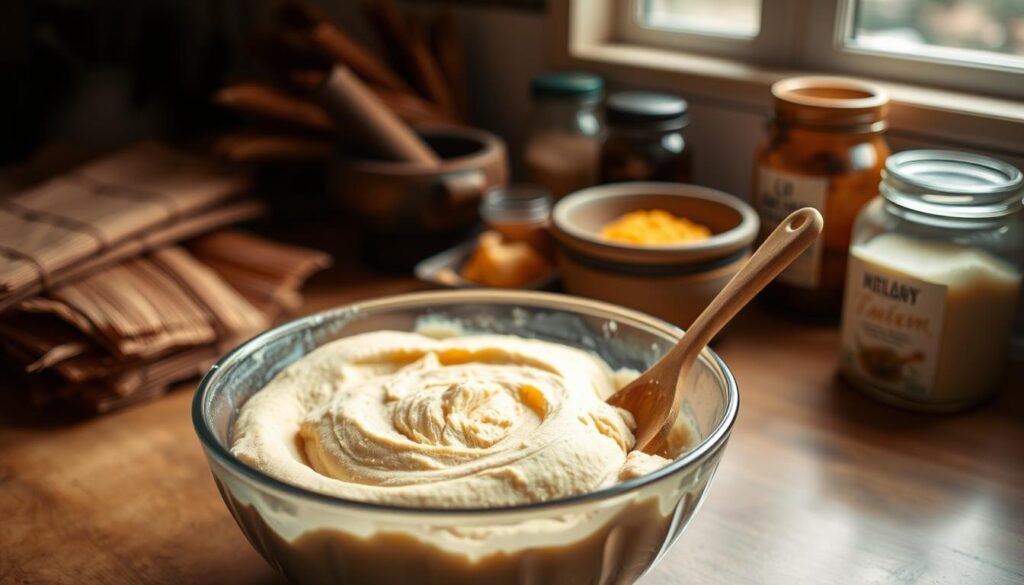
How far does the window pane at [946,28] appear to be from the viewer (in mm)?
1102

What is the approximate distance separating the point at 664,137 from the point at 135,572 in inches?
30.2

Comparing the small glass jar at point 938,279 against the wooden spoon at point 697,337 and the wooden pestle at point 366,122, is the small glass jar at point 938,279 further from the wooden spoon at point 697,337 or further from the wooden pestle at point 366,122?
the wooden pestle at point 366,122

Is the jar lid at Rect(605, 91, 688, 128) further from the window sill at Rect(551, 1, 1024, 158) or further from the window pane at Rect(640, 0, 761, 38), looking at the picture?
the window pane at Rect(640, 0, 761, 38)

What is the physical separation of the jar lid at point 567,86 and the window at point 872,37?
17 cm

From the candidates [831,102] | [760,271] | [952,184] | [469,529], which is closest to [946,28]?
[831,102]

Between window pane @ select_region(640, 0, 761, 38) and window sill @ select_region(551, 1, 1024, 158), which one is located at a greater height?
window pane @ select_region(640, 0, 761, 38)

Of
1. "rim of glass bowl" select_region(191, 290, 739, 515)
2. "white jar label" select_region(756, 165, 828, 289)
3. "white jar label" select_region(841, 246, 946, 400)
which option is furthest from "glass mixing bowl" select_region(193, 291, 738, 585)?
"white jar label" select_region(756, 165, 828, 289)

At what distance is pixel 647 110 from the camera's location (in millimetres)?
1157

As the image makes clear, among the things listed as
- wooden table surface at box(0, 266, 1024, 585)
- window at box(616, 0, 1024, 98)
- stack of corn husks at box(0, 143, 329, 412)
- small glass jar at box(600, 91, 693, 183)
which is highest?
window at box(616, 0, 1024, 98)

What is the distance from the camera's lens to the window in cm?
111

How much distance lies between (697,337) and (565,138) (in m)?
0.60

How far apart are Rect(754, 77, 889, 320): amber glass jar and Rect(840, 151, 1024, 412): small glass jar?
91 millimetres

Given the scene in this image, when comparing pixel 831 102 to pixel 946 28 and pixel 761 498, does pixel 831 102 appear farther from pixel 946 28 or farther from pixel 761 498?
pixel 761 498

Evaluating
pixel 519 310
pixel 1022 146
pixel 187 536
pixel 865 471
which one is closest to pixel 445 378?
pixel 519 310
